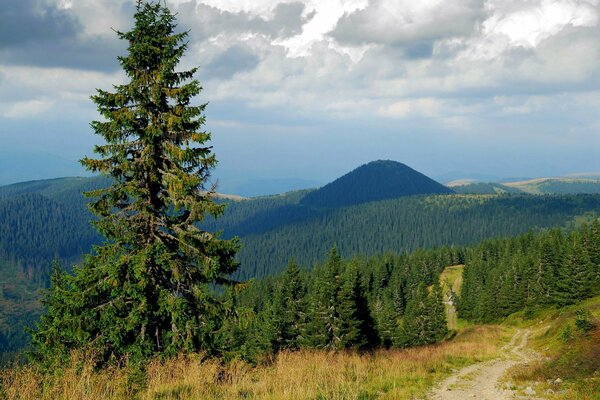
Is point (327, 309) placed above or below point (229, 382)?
below

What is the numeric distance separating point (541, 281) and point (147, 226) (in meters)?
73.8

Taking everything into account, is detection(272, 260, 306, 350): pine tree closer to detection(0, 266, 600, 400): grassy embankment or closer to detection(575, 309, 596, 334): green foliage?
detection(575, 309, 596, 334): green foliage

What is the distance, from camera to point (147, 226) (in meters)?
14.3

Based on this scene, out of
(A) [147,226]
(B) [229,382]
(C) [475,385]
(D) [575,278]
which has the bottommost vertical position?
(D) [575,278]

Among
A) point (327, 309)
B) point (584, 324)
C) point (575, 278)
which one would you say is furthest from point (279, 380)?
point (575, 278)

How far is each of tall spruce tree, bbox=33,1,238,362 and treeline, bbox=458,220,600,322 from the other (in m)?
61.7

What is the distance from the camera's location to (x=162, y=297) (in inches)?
544

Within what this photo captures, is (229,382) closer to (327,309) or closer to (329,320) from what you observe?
(329,320)

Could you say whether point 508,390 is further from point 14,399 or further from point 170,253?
point 14,399

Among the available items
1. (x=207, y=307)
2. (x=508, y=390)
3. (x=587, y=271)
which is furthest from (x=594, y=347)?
(x=587, y=271)

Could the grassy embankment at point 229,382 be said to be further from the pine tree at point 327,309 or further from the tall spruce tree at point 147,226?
the pine tree at point 327,309

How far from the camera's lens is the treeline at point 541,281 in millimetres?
60125

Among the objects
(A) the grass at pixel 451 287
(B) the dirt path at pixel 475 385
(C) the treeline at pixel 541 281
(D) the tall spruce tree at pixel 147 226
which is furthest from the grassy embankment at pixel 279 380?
(A) the grass at pixel 451 287

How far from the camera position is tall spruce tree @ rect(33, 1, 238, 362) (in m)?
13.5
